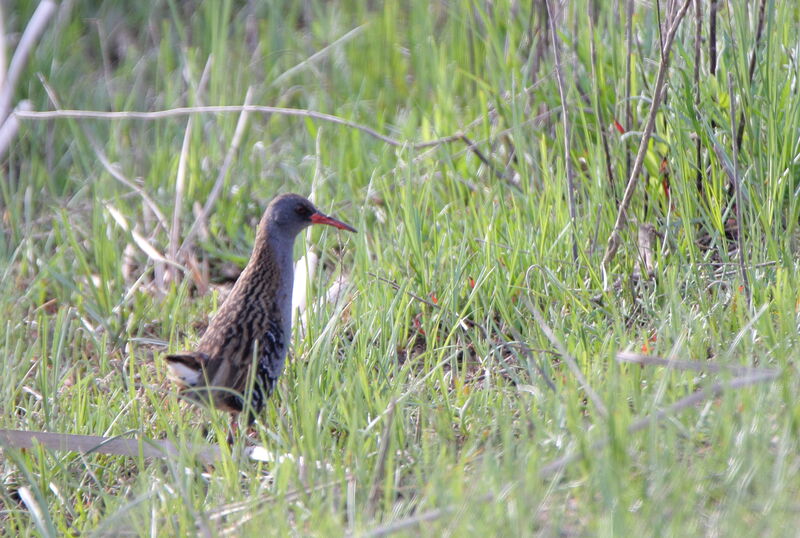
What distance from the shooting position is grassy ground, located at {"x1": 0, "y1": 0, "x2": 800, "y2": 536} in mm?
2709

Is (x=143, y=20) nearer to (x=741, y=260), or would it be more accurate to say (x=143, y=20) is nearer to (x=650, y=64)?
(x=650, y=64)

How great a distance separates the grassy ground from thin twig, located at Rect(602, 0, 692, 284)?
68 mm

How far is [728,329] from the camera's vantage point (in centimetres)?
355

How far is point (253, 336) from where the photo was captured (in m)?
3.80

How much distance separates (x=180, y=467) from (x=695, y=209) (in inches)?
89.8

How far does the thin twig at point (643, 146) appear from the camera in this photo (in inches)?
148

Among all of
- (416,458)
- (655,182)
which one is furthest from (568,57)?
(416,458)

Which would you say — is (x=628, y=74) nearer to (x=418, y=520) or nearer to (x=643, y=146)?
(x=643, y=146)

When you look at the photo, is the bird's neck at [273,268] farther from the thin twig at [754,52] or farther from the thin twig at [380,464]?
the thin twig at [754,52]

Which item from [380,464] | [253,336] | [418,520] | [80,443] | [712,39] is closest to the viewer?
[418,520]

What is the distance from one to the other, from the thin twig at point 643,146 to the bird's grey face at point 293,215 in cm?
102

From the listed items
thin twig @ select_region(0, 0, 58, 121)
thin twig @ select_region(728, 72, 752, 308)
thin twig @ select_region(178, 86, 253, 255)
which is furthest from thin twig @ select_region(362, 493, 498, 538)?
thin twig @ select_region(0, 0, 58, 121)

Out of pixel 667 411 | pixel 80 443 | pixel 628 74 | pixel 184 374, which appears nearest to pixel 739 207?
pixel 628 74

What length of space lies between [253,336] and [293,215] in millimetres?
642
